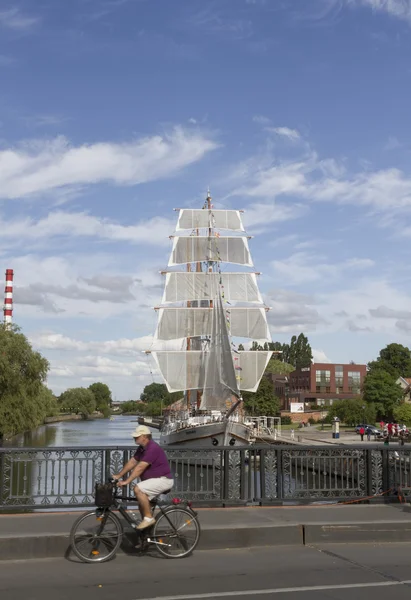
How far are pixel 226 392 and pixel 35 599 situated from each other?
177ft

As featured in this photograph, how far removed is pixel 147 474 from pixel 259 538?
6.93ft

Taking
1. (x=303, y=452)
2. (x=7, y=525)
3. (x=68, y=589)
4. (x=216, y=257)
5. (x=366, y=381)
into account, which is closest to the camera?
(x=68, y=589)

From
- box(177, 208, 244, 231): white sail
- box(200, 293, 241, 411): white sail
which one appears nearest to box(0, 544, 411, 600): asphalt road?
box(200, 293, 241, 411): white sail

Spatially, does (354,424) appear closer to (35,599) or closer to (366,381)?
(366,381)

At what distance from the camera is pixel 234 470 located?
13078 millimetres

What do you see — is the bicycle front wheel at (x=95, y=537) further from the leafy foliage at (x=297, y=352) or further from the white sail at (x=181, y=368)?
the leafy foliage at (x=297, y=352)

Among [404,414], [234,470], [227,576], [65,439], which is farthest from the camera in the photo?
[404,414]

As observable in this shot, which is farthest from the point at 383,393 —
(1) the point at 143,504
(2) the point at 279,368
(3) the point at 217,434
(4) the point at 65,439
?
(1) the point at 143,504

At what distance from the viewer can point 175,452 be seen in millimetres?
13086

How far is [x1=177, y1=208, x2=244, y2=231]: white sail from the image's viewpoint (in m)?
78.2

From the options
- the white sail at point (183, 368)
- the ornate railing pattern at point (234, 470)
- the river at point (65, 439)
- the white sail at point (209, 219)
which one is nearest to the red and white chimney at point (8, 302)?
the river at point (65, 439)

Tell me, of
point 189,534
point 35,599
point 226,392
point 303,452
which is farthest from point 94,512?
point 226,392

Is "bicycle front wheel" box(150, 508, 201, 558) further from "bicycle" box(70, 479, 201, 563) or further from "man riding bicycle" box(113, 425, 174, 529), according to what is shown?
"man riding bicycle" box(113, 425, 174, 529)

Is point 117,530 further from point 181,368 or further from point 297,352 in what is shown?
point 297,352
